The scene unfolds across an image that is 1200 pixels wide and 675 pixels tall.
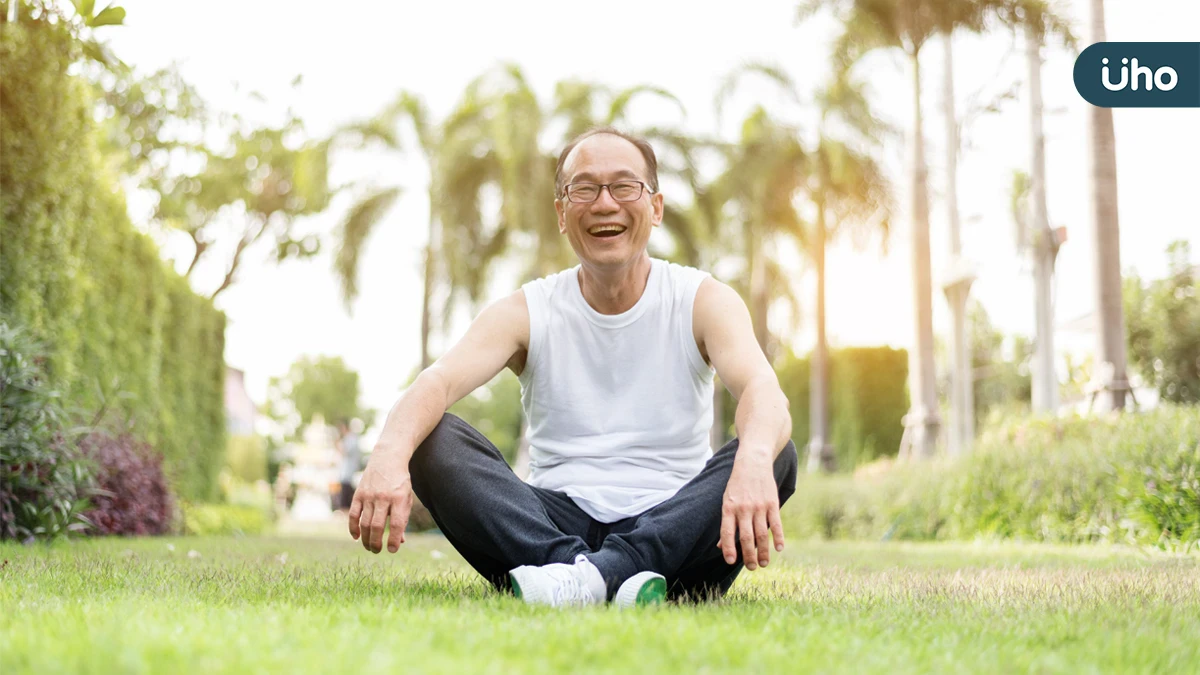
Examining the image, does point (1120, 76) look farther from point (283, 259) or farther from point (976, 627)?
point (283, 259)

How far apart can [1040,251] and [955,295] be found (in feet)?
11.6

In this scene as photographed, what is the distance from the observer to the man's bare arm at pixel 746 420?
3064 millimetres

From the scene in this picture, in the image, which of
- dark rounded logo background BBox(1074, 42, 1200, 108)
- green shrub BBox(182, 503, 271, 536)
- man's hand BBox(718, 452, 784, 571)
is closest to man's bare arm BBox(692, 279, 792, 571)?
man's hand BBox(718, 452, 784, 571)

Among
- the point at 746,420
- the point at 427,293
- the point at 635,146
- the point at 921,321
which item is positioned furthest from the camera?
the point at 427,293

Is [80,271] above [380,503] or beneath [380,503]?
above

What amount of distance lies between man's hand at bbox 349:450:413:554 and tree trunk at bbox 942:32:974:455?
15.0m

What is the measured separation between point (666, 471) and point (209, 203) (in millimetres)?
25047

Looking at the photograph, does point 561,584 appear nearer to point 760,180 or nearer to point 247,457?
point 760,180

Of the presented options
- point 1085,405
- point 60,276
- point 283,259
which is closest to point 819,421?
point 1085,405

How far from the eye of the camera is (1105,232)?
13.0 metres

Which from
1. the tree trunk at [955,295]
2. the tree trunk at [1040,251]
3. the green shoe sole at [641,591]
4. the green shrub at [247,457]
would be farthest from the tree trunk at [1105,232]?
the green shrub at [247,457]

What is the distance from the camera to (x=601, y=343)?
3844 mm

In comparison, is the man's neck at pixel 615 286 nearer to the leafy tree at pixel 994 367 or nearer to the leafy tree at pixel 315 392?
the leafy tree at pixel 994 367

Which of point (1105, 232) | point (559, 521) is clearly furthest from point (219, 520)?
point (1105, 232)
